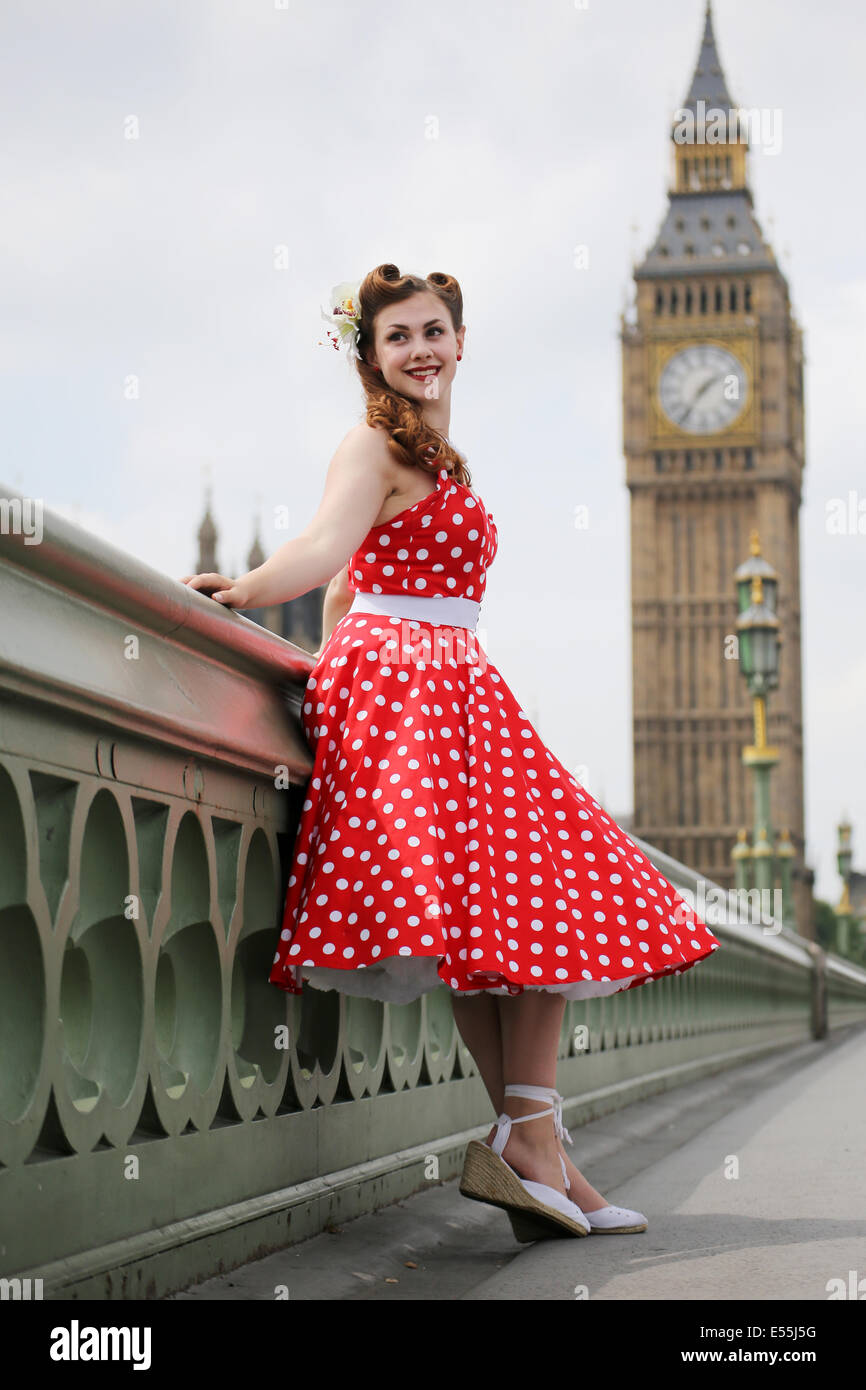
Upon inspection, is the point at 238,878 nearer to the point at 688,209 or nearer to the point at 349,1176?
the point at 349,1176

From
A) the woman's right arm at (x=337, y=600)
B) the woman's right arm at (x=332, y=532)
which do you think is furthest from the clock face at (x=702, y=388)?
the woman's right arm at (x=332, y=532)

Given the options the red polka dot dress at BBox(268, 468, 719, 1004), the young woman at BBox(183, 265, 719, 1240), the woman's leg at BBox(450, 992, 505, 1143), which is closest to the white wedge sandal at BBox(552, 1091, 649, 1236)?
the young woman at BBox(183, 265, 719, 1240)

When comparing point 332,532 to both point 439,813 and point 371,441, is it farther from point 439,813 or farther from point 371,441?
point 439,813

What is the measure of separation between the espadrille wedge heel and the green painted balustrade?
0.83ft

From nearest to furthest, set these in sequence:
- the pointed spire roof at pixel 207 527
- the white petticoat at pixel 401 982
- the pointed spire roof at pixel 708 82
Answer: the white petticoat at pixel 401 982 → the pointed spire roof at pixel 207 527 → the pointed spire roof at pixel 708 82

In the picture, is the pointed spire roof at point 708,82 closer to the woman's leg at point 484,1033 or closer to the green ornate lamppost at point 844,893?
the green ornate lamppost at point 844,893

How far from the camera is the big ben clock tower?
69000mm

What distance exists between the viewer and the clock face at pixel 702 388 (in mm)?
68938

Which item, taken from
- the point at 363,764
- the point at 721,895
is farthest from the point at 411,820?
the point at 721,895

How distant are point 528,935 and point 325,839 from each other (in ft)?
1.11

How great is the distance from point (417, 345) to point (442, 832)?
85 cm

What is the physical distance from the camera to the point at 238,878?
2723 millimetres

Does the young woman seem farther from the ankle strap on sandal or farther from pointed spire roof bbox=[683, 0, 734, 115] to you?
pointed spire roof bbox=[683, 0, 734, 115]

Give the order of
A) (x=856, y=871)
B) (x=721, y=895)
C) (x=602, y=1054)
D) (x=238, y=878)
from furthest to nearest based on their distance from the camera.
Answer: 1. (x=856, y=871)
2. (x=721, y=895)
3. (x=602, y=1054)
4. (x=238, y=878)
